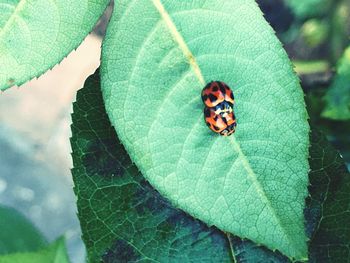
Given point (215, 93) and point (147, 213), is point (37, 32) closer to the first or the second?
point (215, 93)

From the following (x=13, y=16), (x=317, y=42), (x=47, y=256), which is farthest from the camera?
(x=317, y=42)

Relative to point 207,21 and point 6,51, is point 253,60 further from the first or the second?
point 6,51

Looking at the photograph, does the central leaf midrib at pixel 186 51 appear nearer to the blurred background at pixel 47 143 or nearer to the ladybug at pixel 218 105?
the ladybug at pixel 218 105

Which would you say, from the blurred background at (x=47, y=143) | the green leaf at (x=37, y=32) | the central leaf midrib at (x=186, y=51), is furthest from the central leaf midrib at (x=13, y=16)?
the blurred background at (x=47, y=143)

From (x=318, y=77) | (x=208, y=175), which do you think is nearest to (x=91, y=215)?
(x=208, y=175)

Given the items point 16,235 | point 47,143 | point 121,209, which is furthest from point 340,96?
point 47,143
